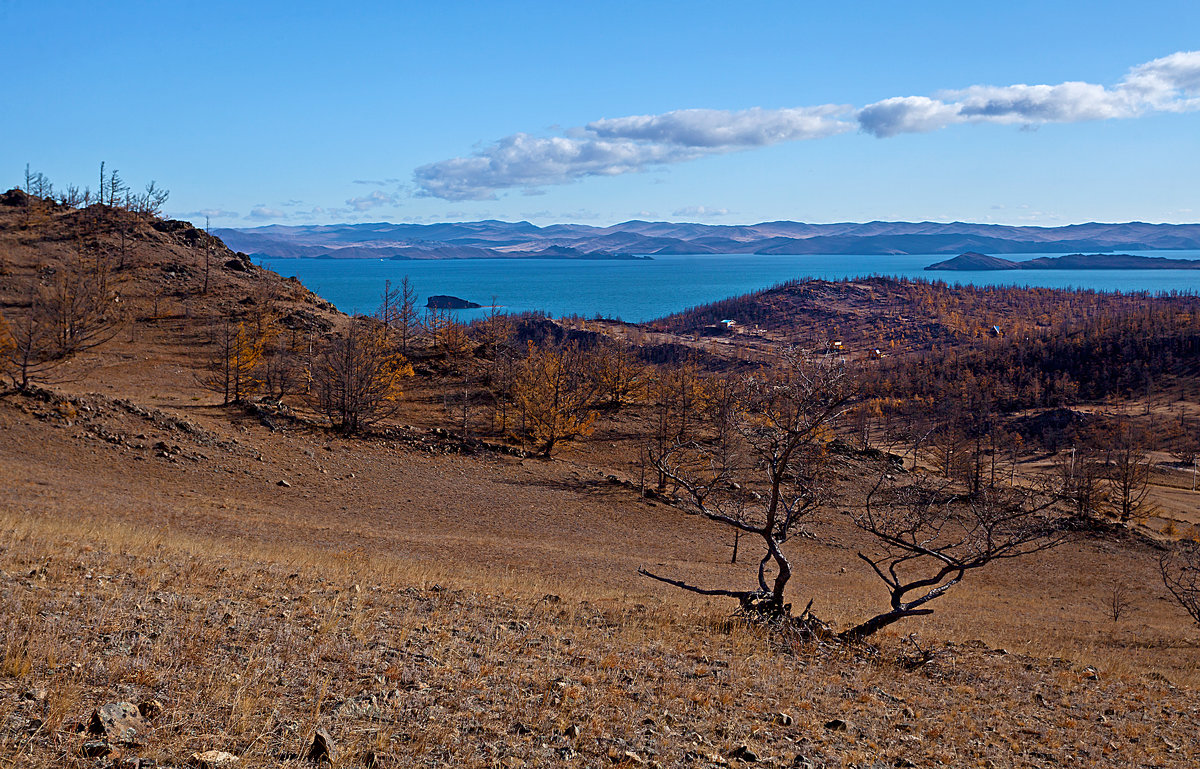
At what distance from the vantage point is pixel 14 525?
45.8 ft

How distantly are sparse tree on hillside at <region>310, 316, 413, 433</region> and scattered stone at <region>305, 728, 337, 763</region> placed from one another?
3457 centimetres

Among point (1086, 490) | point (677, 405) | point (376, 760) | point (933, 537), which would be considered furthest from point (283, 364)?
point (1086, 490)

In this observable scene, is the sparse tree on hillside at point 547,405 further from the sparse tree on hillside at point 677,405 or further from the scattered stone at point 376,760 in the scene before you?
the scattered stone at point 376,760

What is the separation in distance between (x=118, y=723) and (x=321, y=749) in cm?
153

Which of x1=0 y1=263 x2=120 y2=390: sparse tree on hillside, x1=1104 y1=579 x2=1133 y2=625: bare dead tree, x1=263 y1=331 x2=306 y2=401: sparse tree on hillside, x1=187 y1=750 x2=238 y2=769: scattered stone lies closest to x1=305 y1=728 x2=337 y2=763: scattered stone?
x1=187 y1=750 x2=238 y2=769: scattered stone

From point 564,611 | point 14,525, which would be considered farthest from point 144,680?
point 14,525

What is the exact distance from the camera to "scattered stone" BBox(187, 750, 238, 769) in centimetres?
500

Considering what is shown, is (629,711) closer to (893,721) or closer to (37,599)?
(893,721)

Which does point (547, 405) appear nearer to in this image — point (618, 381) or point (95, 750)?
point (618, 381)

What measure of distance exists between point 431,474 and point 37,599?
26.0 meters

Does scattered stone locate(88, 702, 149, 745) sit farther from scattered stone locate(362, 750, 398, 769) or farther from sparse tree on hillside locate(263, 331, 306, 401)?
sparse tree on hillside locate(263, 331, 306, 401)

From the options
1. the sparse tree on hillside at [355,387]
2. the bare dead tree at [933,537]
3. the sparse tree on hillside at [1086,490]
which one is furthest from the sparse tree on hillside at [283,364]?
the sparse tree on hillside at [1086,490]

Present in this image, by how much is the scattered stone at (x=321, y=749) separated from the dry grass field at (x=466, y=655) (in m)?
0.08

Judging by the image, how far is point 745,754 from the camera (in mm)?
6535
